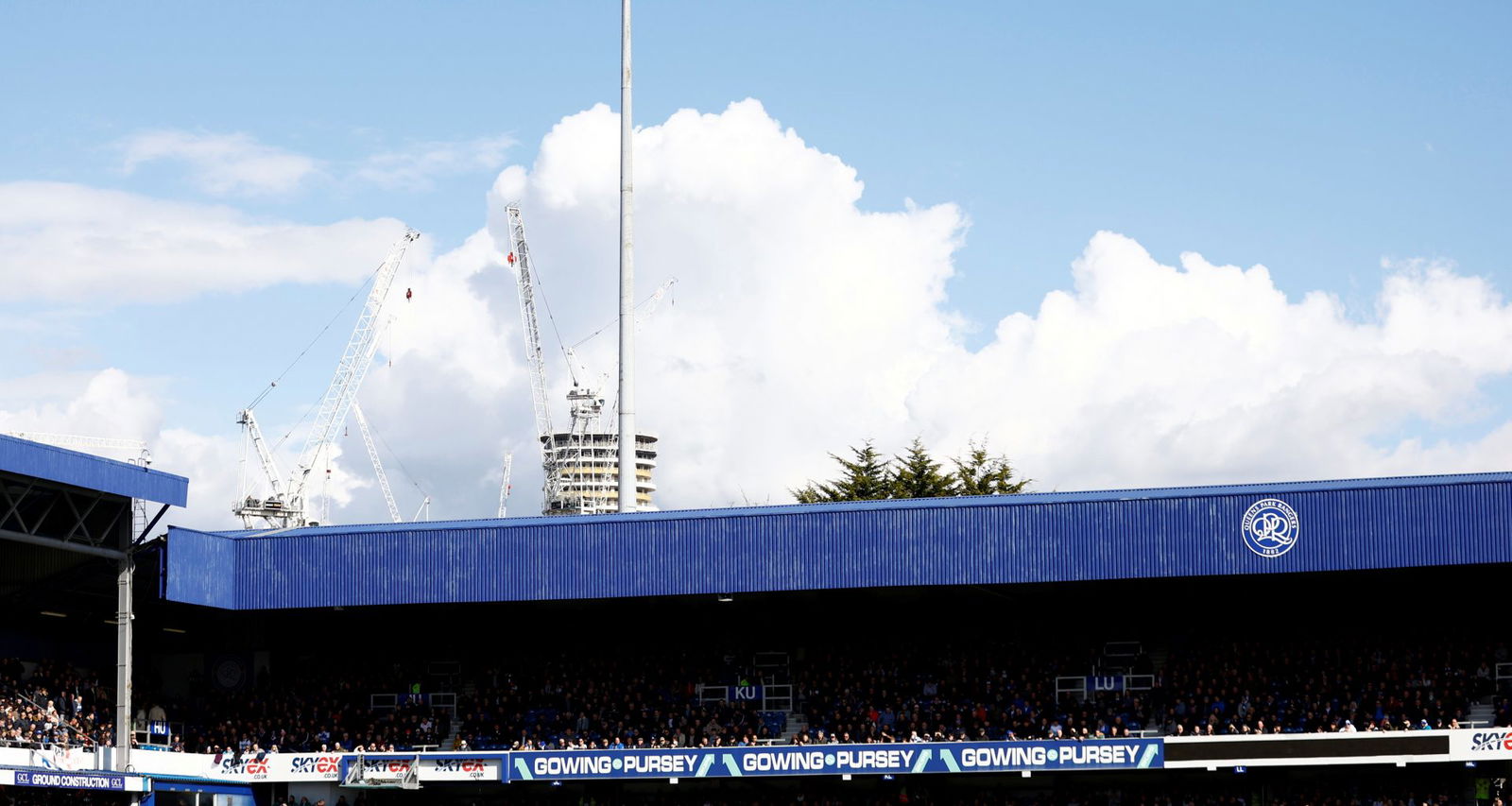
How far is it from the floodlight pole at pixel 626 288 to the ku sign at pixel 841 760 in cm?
714

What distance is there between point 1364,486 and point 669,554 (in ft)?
59.3

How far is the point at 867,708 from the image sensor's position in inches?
2036

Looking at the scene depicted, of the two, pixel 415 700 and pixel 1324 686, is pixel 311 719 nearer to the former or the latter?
pixel 415 700

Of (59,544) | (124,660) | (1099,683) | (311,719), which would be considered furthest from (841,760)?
(59,544)

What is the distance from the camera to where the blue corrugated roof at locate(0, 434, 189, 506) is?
43.4 meters

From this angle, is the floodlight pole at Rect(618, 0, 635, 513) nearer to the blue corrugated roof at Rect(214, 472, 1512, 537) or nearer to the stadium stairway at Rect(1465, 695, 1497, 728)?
the blue corrugated roof at Rect(214, 472, 1512, 537)

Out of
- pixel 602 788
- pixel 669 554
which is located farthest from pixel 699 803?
pixel 669 554

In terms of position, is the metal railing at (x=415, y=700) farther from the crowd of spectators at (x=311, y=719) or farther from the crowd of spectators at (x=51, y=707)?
the crowd of spectators at (x=51, y=707)

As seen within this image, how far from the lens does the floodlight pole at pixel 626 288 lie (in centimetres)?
5262

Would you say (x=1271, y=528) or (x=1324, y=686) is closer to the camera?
(x=1271, y=528)

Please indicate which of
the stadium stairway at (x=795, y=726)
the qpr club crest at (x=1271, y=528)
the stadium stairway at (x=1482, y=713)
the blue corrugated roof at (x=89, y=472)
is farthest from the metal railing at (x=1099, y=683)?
the blue corrugated roof at (x=89, y=472)

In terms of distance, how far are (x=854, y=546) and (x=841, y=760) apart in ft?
18.3

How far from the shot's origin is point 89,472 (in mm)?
46062

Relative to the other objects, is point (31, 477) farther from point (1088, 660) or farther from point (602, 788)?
point (1088, 660)
